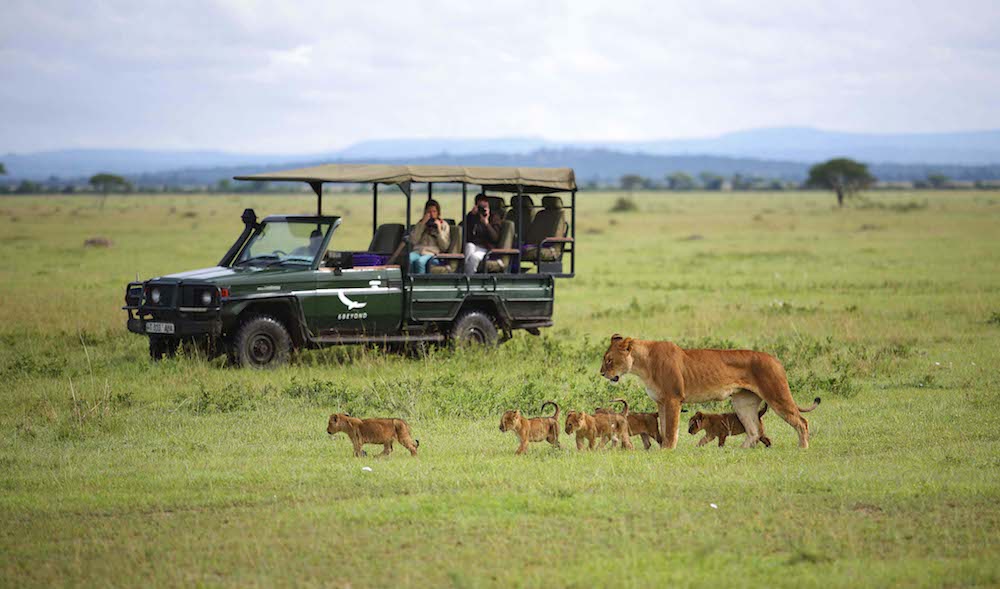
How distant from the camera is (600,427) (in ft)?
32.4

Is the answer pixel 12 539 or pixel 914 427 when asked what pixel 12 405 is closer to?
pixel 12 539

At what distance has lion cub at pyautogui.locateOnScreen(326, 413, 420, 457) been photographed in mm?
9664

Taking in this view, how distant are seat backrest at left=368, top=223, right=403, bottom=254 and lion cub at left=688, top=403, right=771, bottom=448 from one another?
281 inches

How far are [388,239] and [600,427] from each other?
24.0 ft

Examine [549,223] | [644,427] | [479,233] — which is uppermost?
[549,223]

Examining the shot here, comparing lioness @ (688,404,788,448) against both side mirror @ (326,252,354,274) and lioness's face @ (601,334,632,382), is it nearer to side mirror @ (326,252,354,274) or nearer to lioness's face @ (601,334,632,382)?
lioness's face @ (601,334,632,382)

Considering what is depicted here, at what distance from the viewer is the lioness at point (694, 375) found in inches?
383

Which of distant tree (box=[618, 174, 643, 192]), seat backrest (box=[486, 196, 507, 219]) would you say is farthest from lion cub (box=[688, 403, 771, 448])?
distant tree (box=[618, 174, 643, 192])

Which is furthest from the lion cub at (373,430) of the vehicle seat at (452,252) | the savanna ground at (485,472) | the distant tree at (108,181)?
the distant tree at (108,181)

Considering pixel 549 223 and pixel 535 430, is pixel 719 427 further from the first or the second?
pixel 549 223

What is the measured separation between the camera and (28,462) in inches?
380

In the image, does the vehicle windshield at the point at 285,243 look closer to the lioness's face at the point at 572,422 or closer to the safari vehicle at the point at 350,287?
the safari vehicle at the point at 350,287

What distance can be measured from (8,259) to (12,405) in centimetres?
2364

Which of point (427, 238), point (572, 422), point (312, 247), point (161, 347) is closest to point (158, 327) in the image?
Answer: point (161, 347)
